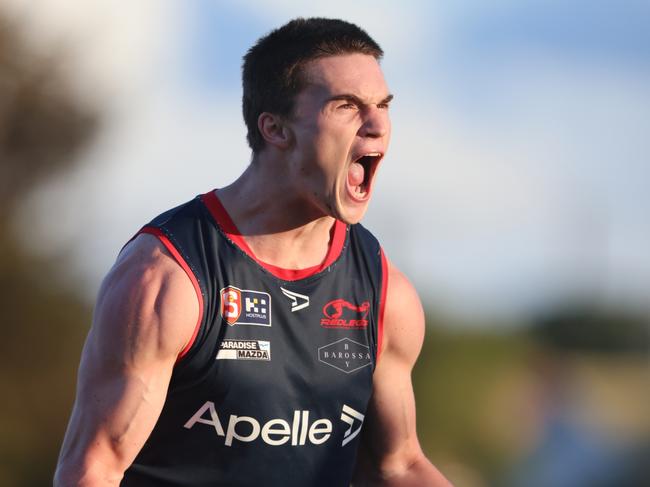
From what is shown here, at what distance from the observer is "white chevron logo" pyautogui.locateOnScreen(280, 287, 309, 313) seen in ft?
18.0

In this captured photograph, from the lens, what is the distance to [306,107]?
17.7ft

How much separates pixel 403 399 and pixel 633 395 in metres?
27.8

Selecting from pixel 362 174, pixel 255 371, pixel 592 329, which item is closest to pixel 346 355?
pixel 255 371

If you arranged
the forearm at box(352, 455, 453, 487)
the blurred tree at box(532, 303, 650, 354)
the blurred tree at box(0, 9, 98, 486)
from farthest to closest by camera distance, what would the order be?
the blurred tree at box(532, 303, 650, 354) → the blurred tree at box(0, 9, 98, 486) → the forearm at box(352, 455, 453, 487)

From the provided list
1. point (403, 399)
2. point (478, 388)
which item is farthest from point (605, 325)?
point (403, 399)

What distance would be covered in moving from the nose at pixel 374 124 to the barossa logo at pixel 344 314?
30.5 inches

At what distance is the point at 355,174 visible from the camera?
536 centimetres

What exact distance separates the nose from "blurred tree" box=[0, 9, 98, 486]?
373 inches

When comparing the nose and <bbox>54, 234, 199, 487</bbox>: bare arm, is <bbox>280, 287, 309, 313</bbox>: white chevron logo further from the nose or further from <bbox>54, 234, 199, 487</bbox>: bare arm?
the nose

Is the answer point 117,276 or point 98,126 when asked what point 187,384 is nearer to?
point 117,276

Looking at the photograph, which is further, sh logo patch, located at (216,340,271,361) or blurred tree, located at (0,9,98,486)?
blurred tree, located at (0,9,98,486)

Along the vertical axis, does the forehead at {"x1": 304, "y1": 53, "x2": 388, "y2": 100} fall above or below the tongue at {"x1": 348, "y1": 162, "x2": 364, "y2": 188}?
above

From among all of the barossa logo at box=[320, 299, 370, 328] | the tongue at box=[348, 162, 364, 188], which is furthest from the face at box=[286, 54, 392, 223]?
the barossa logo at box=[320, 299, 370, 328]

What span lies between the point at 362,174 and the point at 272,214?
0.44m
